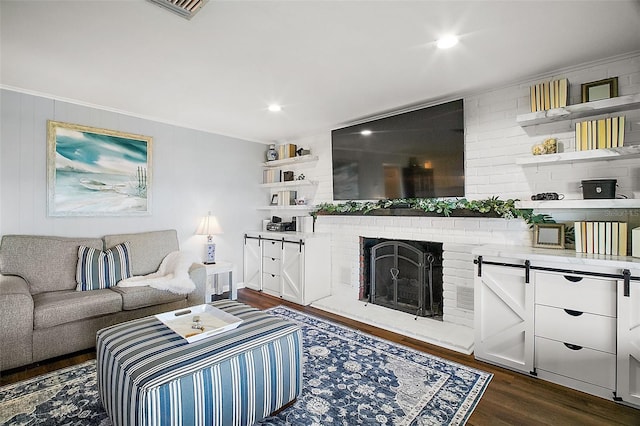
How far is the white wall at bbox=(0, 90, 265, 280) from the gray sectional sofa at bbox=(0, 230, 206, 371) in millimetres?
230

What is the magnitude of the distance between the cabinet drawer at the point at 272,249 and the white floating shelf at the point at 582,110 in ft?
9.93

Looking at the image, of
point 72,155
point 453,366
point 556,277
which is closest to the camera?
point 556,277

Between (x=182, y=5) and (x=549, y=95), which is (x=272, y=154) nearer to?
(x=182, y=5)

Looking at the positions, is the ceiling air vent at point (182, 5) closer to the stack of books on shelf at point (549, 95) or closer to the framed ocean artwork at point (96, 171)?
the framed ocean artwork at point (96, 171)

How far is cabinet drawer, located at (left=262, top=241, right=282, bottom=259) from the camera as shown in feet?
14.1

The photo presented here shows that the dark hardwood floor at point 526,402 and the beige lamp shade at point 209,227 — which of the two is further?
the beige lamp shade at point 209,227

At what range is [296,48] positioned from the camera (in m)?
2.21

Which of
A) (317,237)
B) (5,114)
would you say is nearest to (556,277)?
(317,237)

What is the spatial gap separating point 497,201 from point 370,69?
5.14ft

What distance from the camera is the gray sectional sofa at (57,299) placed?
2338mm

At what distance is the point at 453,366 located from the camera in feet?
7.88

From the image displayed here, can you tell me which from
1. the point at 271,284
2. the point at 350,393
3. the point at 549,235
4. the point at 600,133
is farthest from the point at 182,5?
the point at 271,284

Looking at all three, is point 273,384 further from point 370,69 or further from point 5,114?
point 5,114

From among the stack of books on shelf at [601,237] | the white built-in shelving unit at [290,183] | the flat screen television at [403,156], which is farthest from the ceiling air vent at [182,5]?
the stack of books on shelf at [601,237]
